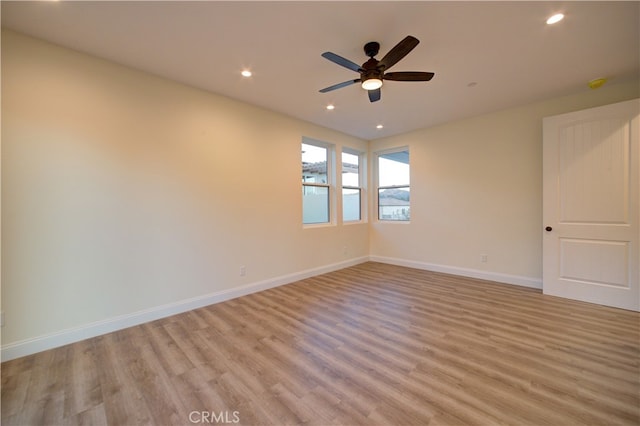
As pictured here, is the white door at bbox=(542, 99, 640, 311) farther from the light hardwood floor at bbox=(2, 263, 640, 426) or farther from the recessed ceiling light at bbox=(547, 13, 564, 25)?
the recessed ceiling light at bbox=(547, 13, 564, 25)

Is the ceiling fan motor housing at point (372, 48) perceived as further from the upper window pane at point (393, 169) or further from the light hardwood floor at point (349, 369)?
the upper window pane at point (393, 169)

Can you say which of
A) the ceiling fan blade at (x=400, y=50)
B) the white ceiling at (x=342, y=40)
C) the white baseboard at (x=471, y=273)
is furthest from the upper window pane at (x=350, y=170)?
the ceiling fan blade at (x=400, y=50)

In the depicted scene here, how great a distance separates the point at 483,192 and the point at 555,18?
261 centimetres

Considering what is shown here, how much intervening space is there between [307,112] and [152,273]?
3009mm

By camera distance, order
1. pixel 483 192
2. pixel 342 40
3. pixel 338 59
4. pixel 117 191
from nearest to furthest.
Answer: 1. pixel 338 59
2. pixel 342 40
3. pixel 117 191
4. pixel 483 192

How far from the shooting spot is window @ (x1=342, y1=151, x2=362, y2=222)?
527 centimetres

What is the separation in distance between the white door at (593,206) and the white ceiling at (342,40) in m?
0.58

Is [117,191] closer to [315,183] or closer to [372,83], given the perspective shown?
[372,83]

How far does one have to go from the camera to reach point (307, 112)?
12.9 feet

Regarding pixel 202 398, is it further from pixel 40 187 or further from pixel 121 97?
pixel 121 97

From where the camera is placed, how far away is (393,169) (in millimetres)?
5414

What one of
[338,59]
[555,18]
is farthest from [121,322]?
[555,18]

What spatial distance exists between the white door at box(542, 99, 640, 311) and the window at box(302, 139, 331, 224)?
330 cm

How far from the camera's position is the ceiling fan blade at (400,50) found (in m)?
1.81
